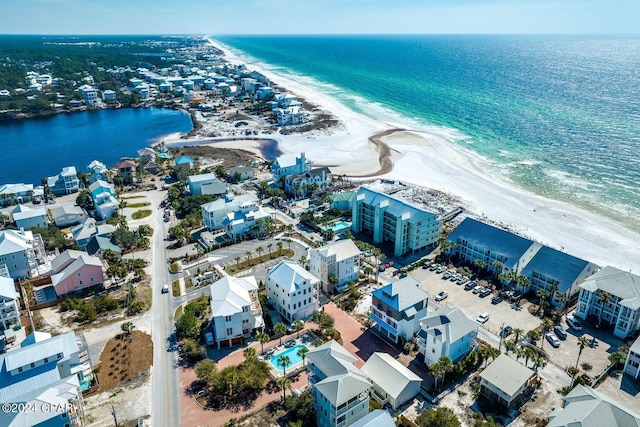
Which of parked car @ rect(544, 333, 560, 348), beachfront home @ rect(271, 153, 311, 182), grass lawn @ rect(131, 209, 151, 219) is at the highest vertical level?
beachfront home @ rect(271, 153, 311, 182)

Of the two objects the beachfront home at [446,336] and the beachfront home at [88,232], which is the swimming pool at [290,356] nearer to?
the beachfront home at [446,336]

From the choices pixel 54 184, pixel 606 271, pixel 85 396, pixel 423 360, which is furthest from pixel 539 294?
pixel 54 184

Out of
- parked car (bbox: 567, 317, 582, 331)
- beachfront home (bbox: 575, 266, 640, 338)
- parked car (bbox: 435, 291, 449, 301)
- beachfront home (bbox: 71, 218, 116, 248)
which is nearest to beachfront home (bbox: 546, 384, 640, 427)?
parked car (bbox: 567, 317, 582, 331)

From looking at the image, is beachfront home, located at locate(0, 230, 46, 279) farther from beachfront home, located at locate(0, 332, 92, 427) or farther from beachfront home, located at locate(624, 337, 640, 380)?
beachfront home, located at locate(624, 337, 640, 380)

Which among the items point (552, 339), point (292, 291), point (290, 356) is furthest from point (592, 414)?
point (292, 291)

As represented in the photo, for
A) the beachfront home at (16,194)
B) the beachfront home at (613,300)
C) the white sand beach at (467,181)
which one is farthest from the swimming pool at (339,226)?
the beachfront home at (16,194)
